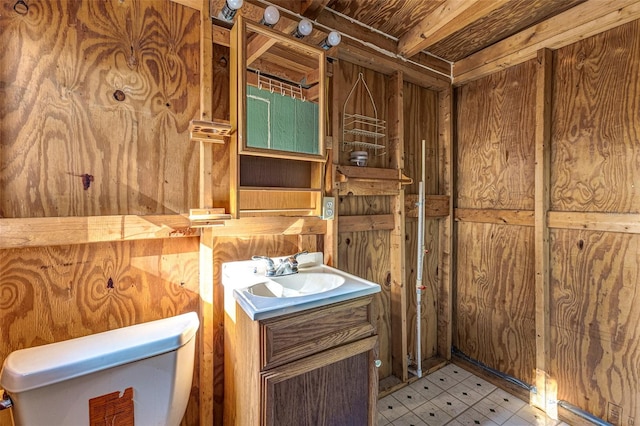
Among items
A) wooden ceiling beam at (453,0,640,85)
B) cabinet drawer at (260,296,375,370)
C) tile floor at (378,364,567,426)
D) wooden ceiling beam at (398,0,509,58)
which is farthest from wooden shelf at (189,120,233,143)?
wooden ceiling beam at (453,0,640,85)

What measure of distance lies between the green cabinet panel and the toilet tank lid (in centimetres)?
84

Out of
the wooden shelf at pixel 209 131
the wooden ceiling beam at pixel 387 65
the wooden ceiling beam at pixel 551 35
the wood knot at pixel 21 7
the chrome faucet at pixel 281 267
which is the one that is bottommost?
the chrome faucet at pixel 281 267

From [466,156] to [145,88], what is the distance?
218cm

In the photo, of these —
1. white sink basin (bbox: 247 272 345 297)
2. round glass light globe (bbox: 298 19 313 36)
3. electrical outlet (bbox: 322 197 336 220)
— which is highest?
round glass light globe (bbox: 298 19 313 36)

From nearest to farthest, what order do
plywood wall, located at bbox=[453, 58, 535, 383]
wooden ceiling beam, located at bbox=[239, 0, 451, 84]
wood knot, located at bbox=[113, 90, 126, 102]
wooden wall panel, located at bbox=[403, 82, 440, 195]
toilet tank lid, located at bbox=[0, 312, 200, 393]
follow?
toilet tank lid, located at bbox=[0, 312, 200, 393] → wood knot, located at bbox=[113, 90, 126, 102] → wooden ceiling beam, located at bbox=[239, 0, 451, 84] → plywood wall, located at bbox=[453, 58, 535, 383] → wooden wall panel, located at bbox=[403, 82, 440, 195]

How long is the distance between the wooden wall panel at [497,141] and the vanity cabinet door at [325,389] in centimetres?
152

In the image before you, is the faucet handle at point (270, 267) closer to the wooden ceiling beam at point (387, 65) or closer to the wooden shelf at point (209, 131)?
the wooden shelf at point (209, 131)

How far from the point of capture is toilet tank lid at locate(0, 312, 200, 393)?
827 millimetres

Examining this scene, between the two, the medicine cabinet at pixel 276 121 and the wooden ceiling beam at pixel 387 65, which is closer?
the medicine cabinet at pixel 276 121

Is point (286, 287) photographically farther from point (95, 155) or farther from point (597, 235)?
point (597, 235)

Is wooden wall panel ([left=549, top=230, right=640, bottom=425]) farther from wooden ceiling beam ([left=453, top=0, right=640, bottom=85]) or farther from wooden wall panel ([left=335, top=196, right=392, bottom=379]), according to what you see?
wooden ceiling beam ([left=453, top=0, right=640, bottom=85])

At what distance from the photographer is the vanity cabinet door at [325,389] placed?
1.03 metres

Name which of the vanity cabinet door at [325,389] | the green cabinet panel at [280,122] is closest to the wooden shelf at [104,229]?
the green cabinet panel at [280,122]

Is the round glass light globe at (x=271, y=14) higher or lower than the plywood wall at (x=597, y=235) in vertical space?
higher
